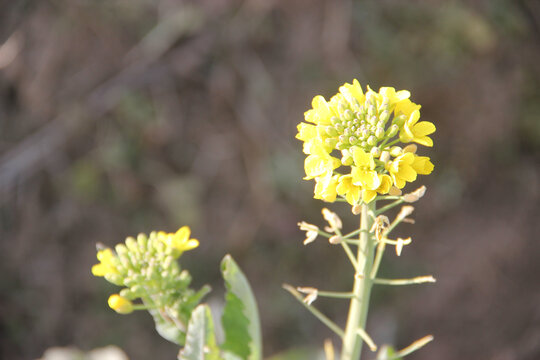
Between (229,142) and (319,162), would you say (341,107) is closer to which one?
(319,162)

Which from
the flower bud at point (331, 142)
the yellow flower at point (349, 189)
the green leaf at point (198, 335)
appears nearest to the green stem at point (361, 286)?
the yellow flower at point (349, 189)

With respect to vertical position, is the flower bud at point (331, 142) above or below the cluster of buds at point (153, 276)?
above

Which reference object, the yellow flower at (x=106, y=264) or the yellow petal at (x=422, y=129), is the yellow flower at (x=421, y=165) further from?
the yellow flower at (x=106, y=264)

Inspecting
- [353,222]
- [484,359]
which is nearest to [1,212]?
[353,222]

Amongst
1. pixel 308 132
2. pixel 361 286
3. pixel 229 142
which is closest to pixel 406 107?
pixel 308 132

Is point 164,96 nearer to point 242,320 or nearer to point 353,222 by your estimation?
point 353,222

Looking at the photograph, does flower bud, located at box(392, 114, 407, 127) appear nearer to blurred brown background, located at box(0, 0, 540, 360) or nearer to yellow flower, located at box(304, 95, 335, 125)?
yellow flower, located at box(304, 95, 335, 125)

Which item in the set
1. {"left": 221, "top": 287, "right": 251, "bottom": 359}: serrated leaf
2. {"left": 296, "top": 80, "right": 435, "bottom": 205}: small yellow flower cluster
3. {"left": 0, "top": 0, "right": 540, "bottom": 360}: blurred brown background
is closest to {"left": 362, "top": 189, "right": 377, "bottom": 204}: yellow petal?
{"left": 296, "top": 80, "right": 435, "bottom": 205}: small yellow flower cluster
